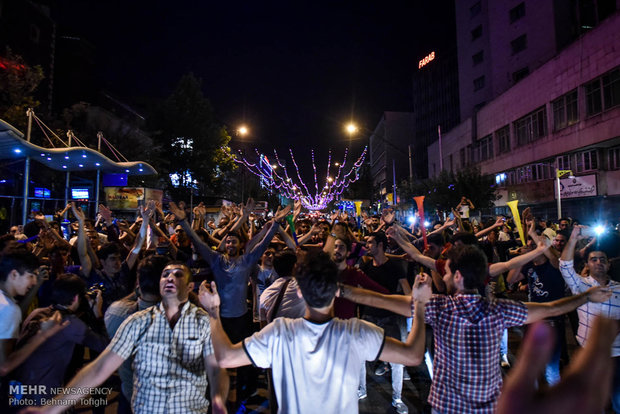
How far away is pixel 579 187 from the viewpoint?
19.7 meters

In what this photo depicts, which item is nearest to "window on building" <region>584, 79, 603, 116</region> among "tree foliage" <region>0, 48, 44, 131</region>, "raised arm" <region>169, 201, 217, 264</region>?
"raised arm" <region>169, 201, 217, 264</region>

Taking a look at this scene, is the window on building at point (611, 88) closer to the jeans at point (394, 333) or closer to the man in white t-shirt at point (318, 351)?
the jeans at point (394, 333)

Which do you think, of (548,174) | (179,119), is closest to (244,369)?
(179,119)

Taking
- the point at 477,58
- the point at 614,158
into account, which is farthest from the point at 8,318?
the point at 477,58

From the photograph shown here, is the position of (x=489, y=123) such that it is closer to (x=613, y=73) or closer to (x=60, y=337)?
(x=613, y=73)

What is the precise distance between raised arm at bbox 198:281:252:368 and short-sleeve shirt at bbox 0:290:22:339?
1.66 m

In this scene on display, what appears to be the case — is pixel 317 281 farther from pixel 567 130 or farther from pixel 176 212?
pixel 567 130

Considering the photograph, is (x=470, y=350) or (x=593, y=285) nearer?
(x=470, y=350)

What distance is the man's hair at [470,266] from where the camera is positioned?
8.48 feet

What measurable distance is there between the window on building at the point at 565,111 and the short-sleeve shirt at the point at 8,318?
3075 centimetres

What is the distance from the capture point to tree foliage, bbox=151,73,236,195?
3066 cm

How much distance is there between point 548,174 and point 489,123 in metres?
11.3

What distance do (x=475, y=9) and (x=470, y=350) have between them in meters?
56.8

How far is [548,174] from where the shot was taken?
29.3 m
